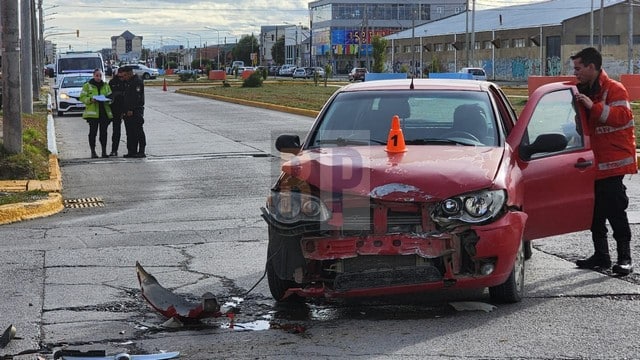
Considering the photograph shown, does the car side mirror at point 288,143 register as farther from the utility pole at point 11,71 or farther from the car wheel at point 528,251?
the utility pole at point 11,71

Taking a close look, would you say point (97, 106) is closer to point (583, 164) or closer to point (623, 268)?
point (583, 164)

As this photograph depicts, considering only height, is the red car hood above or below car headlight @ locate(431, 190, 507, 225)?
above

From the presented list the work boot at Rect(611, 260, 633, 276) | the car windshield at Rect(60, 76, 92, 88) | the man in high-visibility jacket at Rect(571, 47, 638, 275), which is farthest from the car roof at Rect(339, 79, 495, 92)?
the car windshield at Rect(60, 76, 92, 88)

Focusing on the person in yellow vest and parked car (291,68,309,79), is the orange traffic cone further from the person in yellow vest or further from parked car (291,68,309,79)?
parked car (291,68,309,79)

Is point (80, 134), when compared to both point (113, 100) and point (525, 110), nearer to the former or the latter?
point (113, 100)

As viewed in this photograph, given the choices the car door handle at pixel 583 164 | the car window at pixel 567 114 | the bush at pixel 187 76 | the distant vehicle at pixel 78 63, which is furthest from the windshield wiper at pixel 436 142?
the bush at pixel 187 76

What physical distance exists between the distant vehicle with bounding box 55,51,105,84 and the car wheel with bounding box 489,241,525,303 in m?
32.3

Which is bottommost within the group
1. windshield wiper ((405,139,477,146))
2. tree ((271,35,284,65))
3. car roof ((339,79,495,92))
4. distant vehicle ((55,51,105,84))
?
windshield wiper ((405,139,477,146))

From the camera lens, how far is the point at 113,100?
19516mm

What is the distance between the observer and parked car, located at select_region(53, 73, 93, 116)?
34.3 metres

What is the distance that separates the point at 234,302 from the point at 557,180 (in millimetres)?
2648

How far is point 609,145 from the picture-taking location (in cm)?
803

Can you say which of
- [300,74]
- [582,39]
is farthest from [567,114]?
[300,74]

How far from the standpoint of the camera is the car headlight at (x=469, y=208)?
6352 mm
